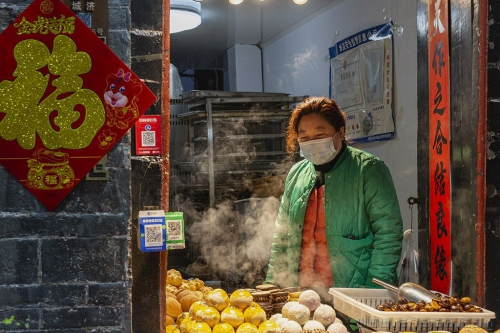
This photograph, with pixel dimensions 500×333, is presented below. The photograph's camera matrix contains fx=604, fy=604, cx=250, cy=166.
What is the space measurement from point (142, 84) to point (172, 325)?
4.38ft

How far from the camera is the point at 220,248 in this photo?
674 centimetres

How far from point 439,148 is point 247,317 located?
146 centimetres

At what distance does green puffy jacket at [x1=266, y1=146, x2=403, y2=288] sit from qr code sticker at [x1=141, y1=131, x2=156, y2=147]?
1.69 m

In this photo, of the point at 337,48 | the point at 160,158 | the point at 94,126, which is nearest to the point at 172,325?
the point at 160,158

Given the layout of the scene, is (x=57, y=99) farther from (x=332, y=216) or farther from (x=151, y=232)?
(x=332, y=216)

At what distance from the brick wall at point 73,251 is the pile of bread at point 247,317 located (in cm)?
56

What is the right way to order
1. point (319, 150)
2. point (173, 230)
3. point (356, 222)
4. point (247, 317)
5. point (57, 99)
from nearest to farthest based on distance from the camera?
1. point (57, 99)
2. point (173, 230)
3. point (247, 317)
4. point (356, 222)
5. point (319, 150)

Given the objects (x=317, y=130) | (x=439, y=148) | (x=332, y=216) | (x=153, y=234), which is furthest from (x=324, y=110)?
(x=153, y=234)

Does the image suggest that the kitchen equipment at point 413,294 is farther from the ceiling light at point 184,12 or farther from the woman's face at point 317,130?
the ceiling light at point 184,12

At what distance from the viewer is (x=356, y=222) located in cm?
391

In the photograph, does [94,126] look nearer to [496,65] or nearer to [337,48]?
[496,65]

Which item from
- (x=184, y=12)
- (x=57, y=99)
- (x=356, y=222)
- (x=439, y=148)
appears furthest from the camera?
(x=184, y=12)

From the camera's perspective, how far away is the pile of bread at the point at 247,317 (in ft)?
9.50

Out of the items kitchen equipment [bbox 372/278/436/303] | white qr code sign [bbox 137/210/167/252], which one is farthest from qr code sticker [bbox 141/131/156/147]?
kitchen equipment [bbox 372/278/436/303]
